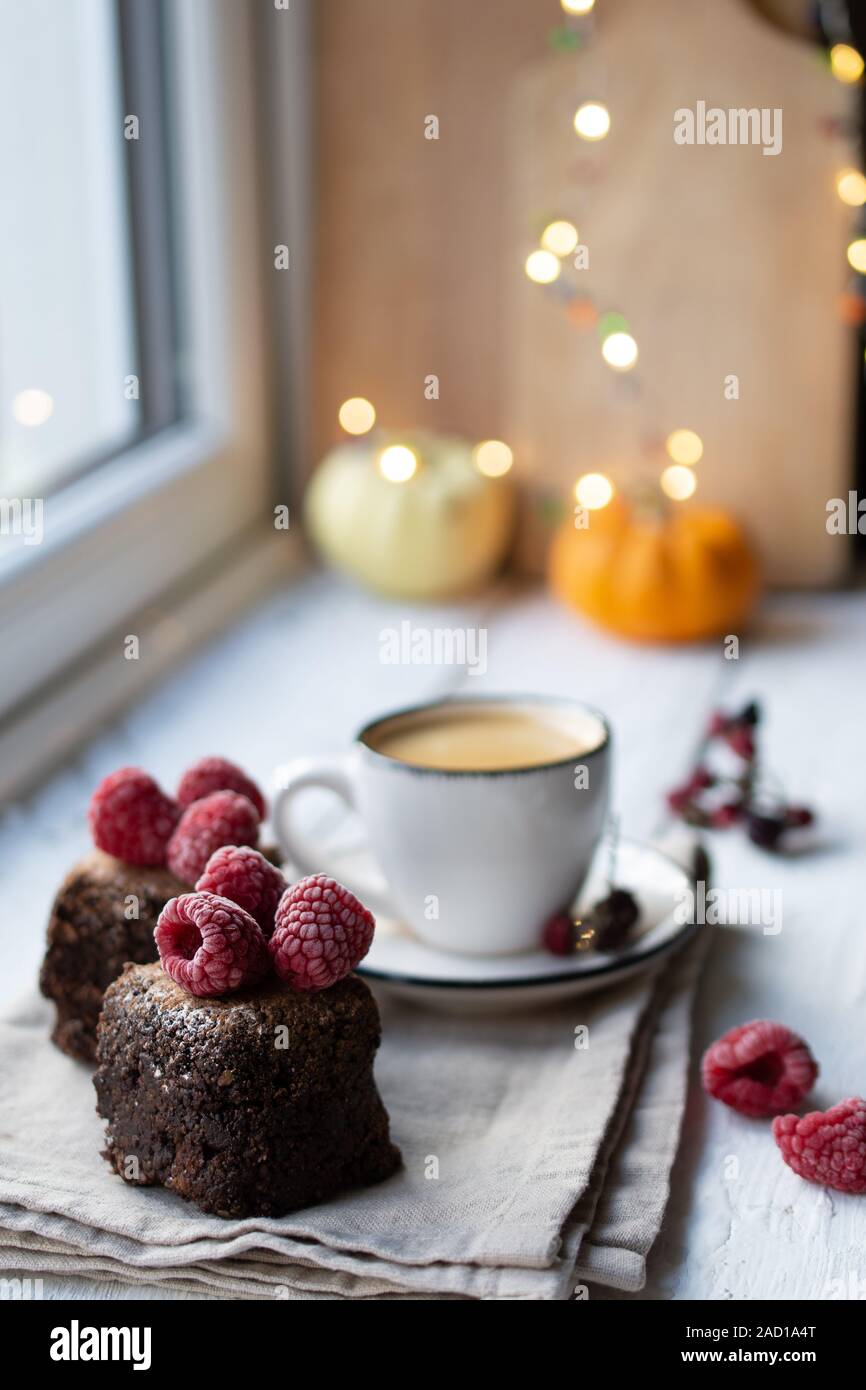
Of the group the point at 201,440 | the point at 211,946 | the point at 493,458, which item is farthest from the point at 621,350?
the point at 211,946

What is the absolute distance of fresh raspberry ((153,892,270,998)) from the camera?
0.60 meters

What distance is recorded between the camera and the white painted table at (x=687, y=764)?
0.63 metres

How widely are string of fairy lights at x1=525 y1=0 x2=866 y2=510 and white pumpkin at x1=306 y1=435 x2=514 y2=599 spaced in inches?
3.9

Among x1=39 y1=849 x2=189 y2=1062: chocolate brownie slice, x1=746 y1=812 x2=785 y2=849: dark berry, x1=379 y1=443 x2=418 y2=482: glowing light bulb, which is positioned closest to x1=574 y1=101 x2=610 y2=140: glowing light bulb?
x1=379 y1=443 x2=418 y2=482: glowing light bulb

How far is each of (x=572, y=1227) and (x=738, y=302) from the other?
1080 mm

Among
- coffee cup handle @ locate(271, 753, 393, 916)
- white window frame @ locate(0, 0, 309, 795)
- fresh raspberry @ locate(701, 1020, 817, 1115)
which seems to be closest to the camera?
fresh raspberry @ locate(701, 1020, 817, 1115)

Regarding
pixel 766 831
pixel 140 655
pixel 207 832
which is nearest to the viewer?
pixel 207 832

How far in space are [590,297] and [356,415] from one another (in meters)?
0.27

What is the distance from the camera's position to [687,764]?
1.12 meters

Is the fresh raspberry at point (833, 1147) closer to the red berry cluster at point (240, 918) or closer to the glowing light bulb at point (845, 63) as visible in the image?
the red berry cluster at point (240, 918)

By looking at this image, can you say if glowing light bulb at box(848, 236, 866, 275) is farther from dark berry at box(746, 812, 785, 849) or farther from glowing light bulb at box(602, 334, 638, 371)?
dark berry at box(746, 812, 785, 849)

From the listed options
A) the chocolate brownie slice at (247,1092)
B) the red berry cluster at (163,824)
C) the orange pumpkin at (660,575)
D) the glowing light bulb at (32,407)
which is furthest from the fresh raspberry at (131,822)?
the glowing light bulb at (32,407)

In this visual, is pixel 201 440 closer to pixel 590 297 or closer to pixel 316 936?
pixel 590 297

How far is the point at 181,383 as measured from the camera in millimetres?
1529
